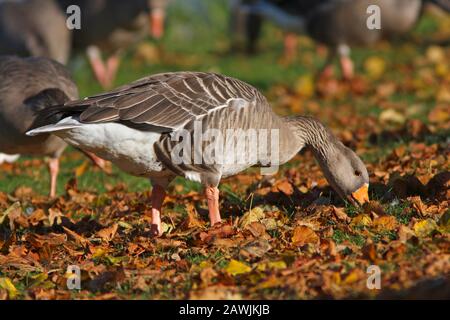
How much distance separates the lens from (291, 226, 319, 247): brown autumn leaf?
5555 millimetres

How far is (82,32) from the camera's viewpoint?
541 inches

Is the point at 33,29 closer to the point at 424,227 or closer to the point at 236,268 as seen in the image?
the point at 236,268

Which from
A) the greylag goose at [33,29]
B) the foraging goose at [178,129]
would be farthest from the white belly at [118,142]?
the greylag goose at [33,29]

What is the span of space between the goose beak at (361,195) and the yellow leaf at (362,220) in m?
0.43

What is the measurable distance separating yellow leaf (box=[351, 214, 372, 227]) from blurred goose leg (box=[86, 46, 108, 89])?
9393 mm

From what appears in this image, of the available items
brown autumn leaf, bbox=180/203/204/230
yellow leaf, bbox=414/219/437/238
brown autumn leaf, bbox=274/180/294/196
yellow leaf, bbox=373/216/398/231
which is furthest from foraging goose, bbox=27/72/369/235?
yellow leaf, bbox=414/219/437/238

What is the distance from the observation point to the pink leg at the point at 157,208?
6207 millimetres

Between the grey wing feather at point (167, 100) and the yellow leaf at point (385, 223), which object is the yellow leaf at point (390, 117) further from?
the yellow leaf at point (385, 223)

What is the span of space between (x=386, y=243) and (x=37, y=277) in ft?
7.14

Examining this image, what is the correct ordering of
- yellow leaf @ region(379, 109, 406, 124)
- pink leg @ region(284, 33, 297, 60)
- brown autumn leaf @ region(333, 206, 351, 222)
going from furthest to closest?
pink leg @ region(284, 33, 297, 60)
yellow leaf @ region(379, 109, 406, 124)
brown autumn leaf @ region(333, 206, 351, 222)

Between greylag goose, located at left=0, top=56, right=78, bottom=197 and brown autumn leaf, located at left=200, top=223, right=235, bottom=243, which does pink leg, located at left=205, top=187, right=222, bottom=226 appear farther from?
greylag goose, located at left=0, top=56, right=78, bottom=197

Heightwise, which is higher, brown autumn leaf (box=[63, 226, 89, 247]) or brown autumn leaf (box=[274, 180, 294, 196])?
brown autumn leaf (box=[274, 180, 294, 196])

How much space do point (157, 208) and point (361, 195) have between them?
1496 mm
